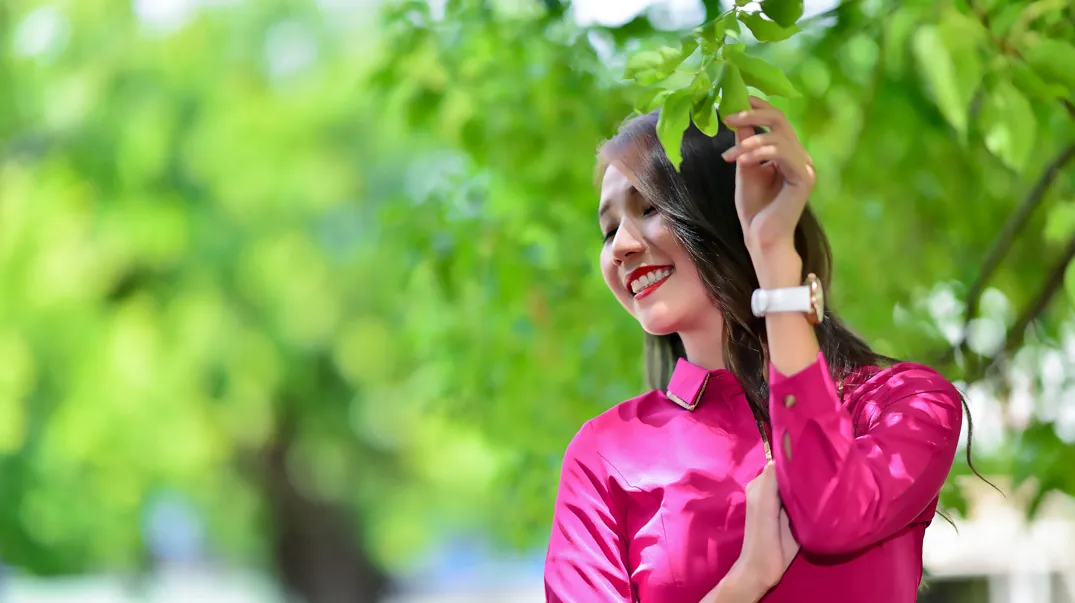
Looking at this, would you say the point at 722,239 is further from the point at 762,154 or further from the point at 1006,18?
the point at 1006,18

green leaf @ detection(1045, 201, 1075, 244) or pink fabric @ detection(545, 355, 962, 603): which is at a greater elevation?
pink fabric @ detection(545, 355, 962, 603)

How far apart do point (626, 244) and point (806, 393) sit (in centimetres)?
43

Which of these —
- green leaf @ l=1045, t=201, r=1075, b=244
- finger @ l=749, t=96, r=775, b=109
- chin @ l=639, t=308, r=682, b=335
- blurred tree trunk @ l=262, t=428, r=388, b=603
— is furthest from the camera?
blurred tree trunk @ l=262, t=428, r=388, b=603

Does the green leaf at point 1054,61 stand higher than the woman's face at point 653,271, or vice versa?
the woman's face at point 653,271

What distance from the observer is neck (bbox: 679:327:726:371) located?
180cm

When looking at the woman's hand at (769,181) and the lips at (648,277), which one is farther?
the lips at (648,277)

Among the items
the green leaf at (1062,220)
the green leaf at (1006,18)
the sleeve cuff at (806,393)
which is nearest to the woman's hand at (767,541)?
the sleeve cuff at (806,393)

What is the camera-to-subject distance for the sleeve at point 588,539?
5.36 ft

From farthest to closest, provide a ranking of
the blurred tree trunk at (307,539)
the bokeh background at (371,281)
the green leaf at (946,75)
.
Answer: the blurred tree trunk at (307,539), the bokeh background at (371,281), the green leaf at (946,75)

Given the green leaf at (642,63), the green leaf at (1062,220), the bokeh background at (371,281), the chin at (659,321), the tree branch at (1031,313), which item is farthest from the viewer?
the bokeh background at (371,281)

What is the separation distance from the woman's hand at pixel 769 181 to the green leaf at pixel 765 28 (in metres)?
0.13

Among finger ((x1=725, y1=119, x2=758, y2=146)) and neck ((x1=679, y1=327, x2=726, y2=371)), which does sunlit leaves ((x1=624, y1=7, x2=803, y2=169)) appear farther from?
neck ((x1=679, y1=327, x2=726, y2=371))

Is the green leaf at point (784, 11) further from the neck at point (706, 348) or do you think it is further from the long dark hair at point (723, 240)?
the neck at point (706, 348)

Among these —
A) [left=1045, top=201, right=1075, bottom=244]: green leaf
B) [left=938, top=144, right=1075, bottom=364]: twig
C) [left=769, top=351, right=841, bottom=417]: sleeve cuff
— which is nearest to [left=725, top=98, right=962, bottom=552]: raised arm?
[left=769, top=351, right=841, bottom=417]: sleeve cuff
